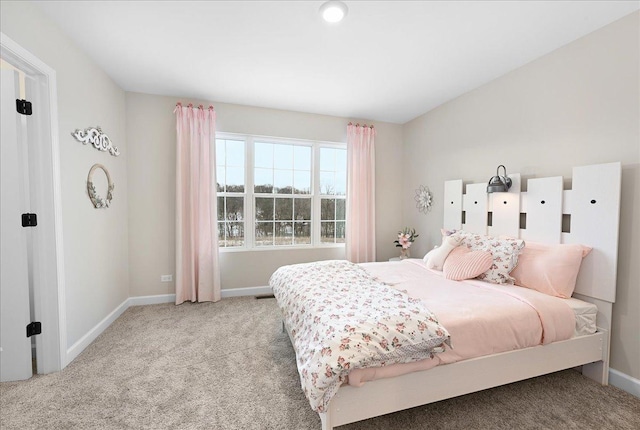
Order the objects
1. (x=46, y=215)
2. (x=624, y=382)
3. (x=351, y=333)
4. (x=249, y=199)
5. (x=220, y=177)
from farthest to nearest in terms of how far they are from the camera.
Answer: (x=249, y=199)
(x=220, y=177)
(x=46, y=215)
(x=624, y=382)
(x=351, y=333)

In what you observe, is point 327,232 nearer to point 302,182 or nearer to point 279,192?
point 302,182

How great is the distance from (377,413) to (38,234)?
2666mm

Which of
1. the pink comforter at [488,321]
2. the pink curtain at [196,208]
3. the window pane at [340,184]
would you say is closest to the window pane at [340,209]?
the window pane at [340,184]

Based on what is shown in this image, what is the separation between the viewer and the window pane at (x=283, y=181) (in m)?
4.05

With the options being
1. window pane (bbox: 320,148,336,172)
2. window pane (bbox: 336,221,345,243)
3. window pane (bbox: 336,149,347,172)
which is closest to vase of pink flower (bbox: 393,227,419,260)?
window pane (bbox: 336,221,345,243)

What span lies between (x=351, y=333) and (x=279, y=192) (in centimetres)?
295

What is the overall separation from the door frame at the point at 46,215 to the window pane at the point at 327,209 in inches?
119

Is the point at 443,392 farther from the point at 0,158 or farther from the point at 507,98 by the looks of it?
the point at 0,158

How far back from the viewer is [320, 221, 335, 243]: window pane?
4.28 m

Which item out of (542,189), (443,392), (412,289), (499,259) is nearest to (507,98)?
(542,189)

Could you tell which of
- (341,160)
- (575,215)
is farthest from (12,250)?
(575,215)

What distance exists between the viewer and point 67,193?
2238mm

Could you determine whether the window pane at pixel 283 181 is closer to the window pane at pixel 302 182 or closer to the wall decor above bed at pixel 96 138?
the window pane at pixel 302 182

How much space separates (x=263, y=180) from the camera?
399cm
